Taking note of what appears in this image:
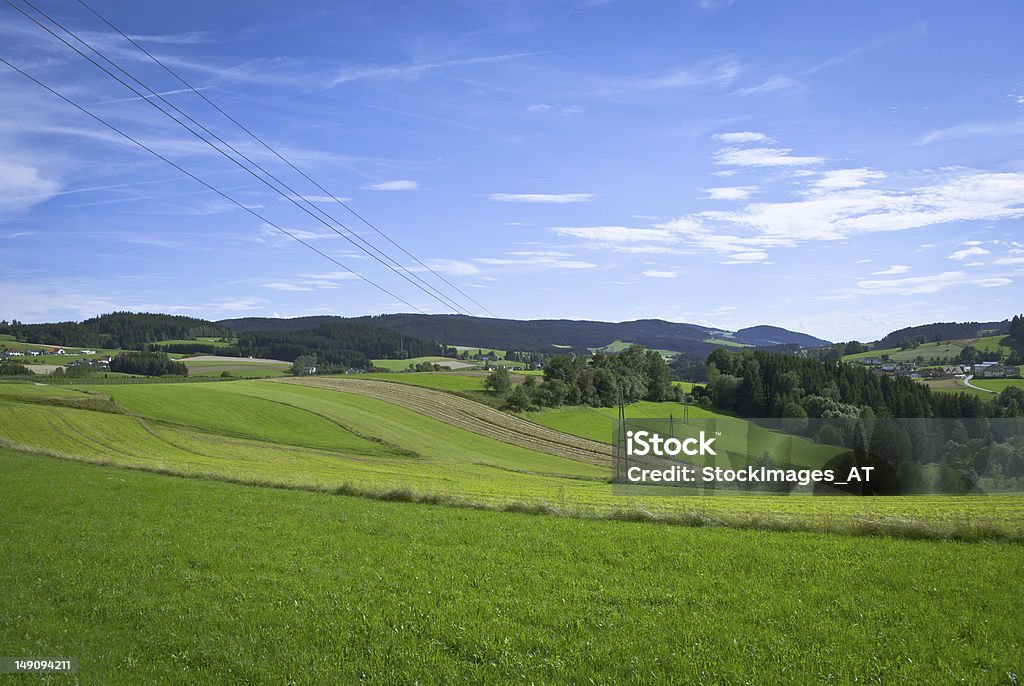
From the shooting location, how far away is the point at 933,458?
1139 inches

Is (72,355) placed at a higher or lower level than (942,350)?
lower

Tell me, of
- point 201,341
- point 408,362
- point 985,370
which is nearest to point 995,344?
point 985,370

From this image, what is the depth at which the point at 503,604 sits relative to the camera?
10555 mm

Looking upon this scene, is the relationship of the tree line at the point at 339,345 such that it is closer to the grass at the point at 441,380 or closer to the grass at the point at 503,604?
the grass at the point at 441,380

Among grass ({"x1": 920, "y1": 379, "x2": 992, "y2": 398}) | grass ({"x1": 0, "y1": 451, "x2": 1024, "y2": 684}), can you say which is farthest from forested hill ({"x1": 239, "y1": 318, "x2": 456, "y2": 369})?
grass ({"x1": 0, "y1": 451, "x2": 1024, "y2": 684})

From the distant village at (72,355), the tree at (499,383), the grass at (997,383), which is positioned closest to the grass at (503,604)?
the tree at (499,383)

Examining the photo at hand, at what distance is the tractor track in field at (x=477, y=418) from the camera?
6303 cm

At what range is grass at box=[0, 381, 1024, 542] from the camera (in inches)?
693

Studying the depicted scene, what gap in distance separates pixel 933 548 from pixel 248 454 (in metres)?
39.2

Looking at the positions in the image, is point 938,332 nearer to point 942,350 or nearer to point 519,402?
point 942,350

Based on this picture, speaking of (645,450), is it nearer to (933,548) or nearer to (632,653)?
(933,548)

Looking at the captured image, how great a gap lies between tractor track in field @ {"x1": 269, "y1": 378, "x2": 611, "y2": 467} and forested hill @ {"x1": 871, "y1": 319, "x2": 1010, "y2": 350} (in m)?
128

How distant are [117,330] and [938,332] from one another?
208 metres

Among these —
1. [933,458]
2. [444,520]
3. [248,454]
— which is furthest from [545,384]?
[444,520]
